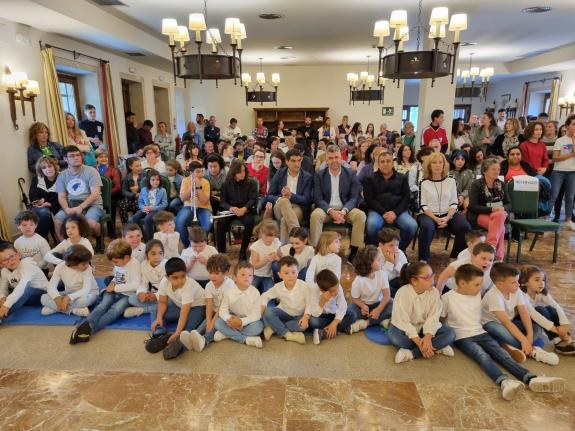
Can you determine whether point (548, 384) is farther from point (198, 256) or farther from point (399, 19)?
point (399, 19)

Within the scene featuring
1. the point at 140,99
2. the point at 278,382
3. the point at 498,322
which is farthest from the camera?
the point at 140,99

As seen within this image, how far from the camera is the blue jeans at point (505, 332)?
2.39m

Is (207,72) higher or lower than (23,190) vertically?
higher

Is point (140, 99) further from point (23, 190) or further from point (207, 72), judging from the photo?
point (207, 72)

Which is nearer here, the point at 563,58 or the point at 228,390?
the point at 228,390

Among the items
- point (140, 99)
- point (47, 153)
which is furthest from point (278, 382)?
point (140, 99)

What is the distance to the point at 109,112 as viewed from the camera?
7238mm

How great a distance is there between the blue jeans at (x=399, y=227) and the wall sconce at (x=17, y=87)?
4366mm

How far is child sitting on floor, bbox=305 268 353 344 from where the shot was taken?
260 cm

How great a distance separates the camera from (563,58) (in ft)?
30.6

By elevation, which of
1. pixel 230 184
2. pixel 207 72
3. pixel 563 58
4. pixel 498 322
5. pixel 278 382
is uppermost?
pixel 563 58

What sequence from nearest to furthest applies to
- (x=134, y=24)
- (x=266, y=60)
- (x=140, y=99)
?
(x=134, y=24), (x=140, y=99), (x=266, y=60)

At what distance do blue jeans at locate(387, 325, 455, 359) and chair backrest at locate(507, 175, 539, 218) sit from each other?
2.25m

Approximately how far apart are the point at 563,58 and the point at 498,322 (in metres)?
9.56
